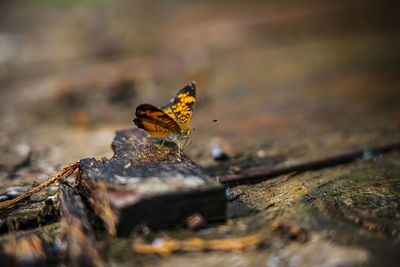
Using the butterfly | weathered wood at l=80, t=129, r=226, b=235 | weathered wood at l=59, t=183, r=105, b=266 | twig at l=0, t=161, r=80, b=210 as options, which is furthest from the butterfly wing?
weathered wood at l=59, t=183, r=105, b=266

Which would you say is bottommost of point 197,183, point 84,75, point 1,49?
point 197,183

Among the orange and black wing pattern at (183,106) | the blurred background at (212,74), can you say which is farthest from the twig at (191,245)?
the blurred background at (212,74)

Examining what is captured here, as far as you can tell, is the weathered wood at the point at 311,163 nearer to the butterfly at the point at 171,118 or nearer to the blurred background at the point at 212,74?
the blurred background at the point at 212,74

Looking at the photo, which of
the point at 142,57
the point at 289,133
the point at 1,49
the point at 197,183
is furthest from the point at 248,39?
the point at 197,183

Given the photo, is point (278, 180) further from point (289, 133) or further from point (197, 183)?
point (289, 133)

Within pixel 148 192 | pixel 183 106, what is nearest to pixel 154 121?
pixel 183 106
